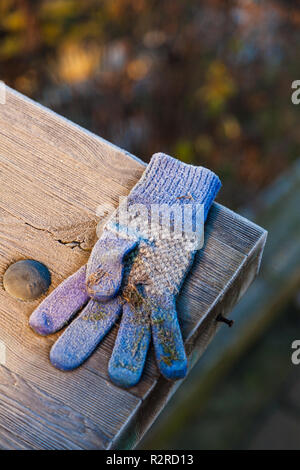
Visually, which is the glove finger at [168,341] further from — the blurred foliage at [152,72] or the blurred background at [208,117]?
the blurred foliage at [152,72]

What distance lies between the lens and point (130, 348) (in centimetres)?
115

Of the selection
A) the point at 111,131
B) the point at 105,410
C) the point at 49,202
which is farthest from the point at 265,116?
the point at 105,410

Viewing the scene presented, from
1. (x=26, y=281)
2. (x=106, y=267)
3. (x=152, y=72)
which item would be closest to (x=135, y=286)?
(x=106, y=267)

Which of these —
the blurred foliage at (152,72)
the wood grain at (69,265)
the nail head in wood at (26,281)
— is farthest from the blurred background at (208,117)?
the nail head in wood at (26,281)

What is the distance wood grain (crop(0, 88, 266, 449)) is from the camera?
3.57 ft

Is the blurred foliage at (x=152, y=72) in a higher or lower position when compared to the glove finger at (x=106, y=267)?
higher

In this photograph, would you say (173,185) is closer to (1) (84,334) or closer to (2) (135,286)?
(2) (135,286)

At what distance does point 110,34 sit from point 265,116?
138 cm

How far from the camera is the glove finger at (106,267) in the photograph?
3.92 ft

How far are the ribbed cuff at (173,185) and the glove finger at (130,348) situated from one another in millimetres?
305

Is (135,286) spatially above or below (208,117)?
below

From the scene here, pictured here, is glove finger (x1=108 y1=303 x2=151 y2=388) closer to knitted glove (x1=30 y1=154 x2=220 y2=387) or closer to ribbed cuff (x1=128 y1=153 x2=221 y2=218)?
knitted glove (x1=30 y1=154 x2=220 y2=387)

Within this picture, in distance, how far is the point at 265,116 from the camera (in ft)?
13.3

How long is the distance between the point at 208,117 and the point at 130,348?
2.93 metres
